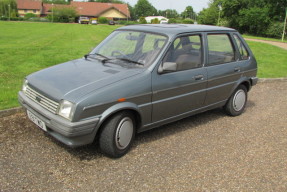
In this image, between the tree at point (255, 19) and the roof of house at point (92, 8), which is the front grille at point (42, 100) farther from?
the roof of house at point (92, 8)

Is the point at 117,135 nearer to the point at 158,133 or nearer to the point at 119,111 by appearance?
the point at 119,111

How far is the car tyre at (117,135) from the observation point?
3652mm

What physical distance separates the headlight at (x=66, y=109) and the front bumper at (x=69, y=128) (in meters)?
0.06

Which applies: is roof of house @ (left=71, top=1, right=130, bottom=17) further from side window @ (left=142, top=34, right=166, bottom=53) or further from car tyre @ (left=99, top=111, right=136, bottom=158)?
car tyre @ (left=99, top=111, right=136, bottom=158)

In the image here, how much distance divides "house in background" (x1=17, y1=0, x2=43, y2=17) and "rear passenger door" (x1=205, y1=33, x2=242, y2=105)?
109 meters

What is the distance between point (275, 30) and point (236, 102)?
4577cm

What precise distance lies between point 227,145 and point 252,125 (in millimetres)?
1222

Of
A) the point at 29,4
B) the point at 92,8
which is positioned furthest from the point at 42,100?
the point at 29,4

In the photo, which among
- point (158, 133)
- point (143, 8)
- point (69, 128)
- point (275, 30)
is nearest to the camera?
point (69, 128)

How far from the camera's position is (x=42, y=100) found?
12.1 feet

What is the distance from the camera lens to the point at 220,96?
17.4 feet

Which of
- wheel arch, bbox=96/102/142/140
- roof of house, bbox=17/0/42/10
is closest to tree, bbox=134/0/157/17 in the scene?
roof of house, bbox=17/0/42/10

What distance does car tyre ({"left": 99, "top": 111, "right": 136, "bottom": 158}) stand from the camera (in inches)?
144

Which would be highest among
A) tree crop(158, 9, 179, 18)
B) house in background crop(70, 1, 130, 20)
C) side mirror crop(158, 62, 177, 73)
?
tree crop(158, 9, 179, 18)
